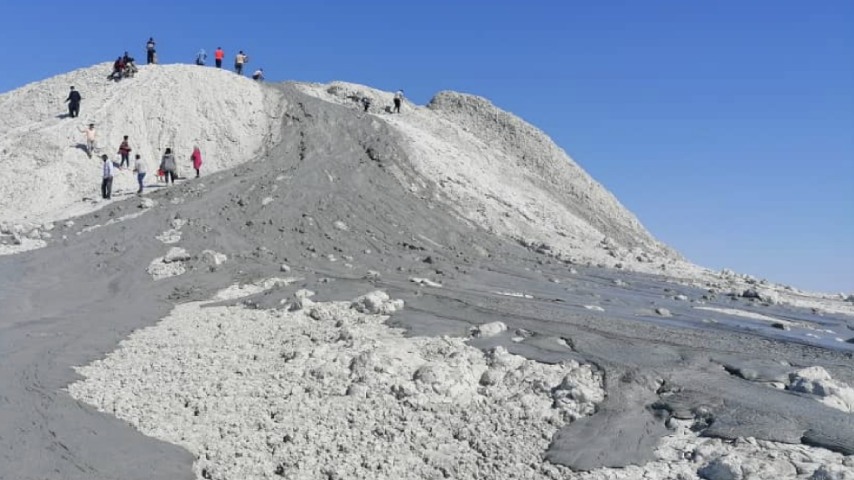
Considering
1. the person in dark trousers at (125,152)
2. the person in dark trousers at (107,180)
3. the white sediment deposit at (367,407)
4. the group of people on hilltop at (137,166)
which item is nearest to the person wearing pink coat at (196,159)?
the group of people on hilltop at (137,166)

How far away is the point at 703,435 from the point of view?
7273 mm

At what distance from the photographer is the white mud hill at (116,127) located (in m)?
19.9

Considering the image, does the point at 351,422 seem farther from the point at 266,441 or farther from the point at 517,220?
the point at 517,220

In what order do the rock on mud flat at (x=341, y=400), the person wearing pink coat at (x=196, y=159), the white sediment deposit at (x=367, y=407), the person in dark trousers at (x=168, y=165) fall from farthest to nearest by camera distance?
the person wearing pink coat at (x=196, y=159) < the person in dark trousers at (x=168, y=165) < the rock on mud flat at (x=341, y=400) < the white sediment deposit at (x=367, y=407)

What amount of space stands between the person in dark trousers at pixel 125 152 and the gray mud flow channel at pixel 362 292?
2.40 meters

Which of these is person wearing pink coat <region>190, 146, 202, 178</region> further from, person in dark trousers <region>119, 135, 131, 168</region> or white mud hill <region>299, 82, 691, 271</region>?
white mud hill <region>299, 82, 691, 271</region>

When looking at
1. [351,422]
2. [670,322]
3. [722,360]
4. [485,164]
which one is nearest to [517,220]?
[485,164]

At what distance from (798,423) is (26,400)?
8455 millimetres

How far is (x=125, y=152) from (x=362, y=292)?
39.4 feet

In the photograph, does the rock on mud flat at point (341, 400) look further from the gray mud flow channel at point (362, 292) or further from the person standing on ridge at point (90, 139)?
the person standing on ridge at point (90, 139)

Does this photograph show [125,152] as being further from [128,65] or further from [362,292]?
[362,292]

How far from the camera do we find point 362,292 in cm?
1270

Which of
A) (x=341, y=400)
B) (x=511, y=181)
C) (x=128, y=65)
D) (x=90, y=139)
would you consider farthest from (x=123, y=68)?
(x=341, y=400)

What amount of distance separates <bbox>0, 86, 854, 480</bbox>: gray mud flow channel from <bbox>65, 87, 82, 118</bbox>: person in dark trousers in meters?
5.67
